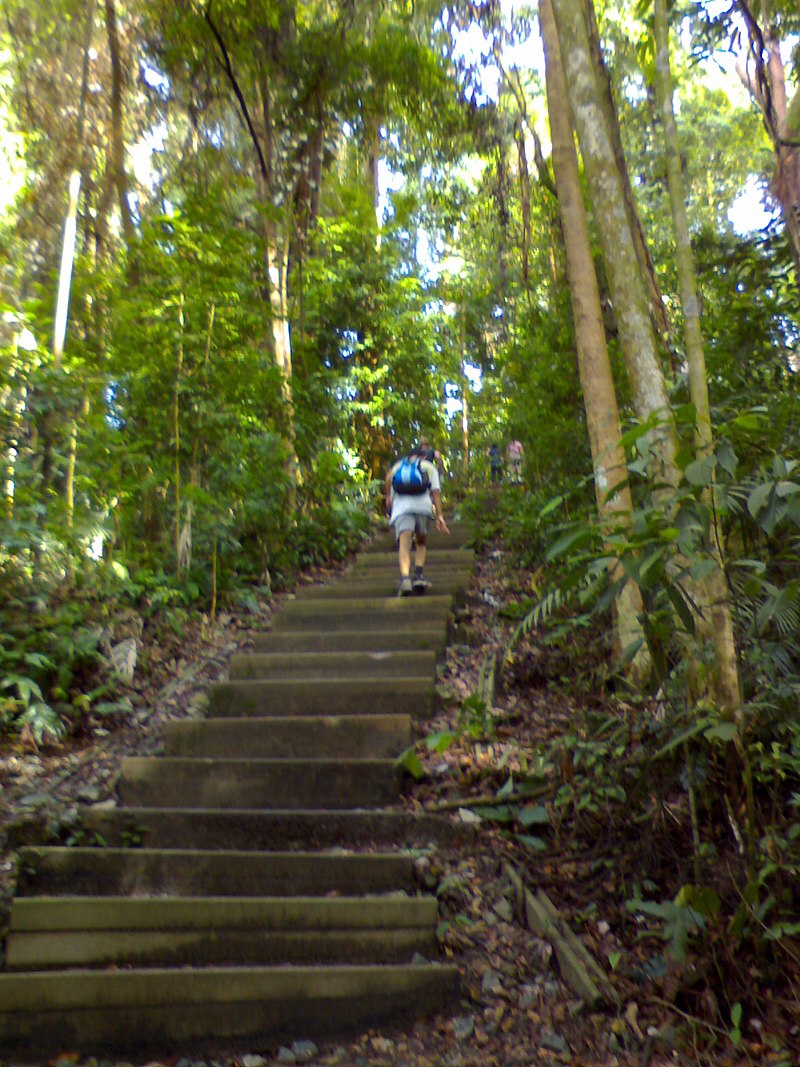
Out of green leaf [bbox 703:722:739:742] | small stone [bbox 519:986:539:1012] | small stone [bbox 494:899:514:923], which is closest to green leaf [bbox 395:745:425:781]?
small stone [bbox 494:899:514:923]

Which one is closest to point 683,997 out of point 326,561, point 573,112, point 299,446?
point 573,112

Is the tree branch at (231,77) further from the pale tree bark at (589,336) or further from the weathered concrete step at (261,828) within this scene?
the weathered concrete step at (261,828)

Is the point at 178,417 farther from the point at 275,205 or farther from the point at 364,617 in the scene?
the point at 275,205

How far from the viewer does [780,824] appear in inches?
130

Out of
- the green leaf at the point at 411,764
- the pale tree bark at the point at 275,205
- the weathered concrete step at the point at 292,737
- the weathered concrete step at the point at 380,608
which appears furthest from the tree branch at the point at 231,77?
the green leaf at the point at 411,764

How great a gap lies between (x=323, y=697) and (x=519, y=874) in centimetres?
209

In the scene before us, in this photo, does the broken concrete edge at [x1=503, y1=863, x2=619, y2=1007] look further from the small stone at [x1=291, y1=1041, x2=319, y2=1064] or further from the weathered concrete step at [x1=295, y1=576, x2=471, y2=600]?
the weathered concrete step at [x1=295, y1=576, x2=471, y2=600]

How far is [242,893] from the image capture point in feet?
Answer: 13.7

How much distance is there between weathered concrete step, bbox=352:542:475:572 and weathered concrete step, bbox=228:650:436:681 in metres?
2.51

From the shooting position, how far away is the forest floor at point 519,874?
3.04 meters

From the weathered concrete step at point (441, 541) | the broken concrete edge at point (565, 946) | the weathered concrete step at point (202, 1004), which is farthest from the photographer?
the weathered concrete step at point (441, 541)

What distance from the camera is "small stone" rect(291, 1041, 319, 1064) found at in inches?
134

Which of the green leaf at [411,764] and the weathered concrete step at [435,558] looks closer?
the green leaf at [411,764]

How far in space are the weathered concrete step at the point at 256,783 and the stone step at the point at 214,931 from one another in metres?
0.93
